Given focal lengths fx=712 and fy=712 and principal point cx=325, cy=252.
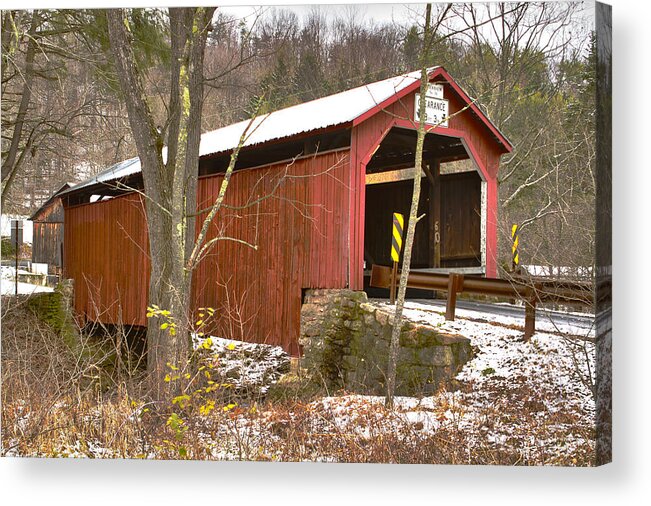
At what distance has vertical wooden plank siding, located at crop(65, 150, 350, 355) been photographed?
7.59m

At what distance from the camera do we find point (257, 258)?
8180mm

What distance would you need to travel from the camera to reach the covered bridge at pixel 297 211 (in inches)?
291

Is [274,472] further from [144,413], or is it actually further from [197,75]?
[197,75]

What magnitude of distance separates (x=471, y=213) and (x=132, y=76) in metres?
4.55

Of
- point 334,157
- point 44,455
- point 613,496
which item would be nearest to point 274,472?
point 44,455

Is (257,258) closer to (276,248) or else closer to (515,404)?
(276,248)

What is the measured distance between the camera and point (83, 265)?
916 cm

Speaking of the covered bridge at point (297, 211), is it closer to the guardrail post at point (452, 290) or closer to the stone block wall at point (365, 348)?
the stone block wall at point (365, 348)

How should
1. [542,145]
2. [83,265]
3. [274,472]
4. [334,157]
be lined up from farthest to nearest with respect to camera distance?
[83,265] < [334,157] < [542,145] < [274,472]

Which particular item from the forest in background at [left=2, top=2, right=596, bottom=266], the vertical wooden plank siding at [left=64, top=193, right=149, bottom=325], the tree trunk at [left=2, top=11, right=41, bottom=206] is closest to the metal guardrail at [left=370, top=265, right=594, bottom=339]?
the forest in background at [left=2, top=2, right=596, bottom=266]

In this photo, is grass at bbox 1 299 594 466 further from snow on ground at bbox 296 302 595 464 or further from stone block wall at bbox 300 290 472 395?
stone block wall at bbox 300 290 472 395

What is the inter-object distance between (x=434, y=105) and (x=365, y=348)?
259 centimetres

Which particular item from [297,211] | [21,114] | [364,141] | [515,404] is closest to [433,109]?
[364,141]

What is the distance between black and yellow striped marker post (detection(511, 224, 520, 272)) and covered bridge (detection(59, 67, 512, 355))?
2.32ft
